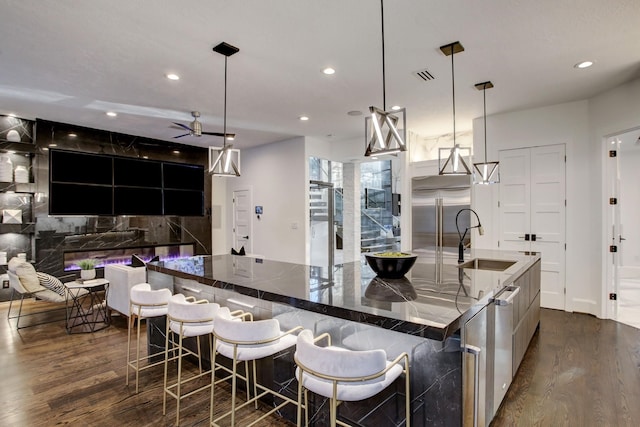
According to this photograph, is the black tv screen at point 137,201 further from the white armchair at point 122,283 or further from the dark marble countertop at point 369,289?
the dark marble countertop at point 369,289

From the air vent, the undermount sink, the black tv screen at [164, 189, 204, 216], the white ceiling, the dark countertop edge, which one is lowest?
the undermount sink

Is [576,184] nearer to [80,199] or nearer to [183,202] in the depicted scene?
[183,202]

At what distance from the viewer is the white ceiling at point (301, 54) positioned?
2.51 meters

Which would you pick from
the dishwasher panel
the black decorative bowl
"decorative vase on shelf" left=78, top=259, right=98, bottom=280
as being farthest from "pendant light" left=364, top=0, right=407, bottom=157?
"decorative vase on shelf" left=78, top=259, right=98, bottom=280

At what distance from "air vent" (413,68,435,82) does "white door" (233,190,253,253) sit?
4723 millimetres

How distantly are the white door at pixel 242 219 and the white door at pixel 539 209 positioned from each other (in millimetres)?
4954

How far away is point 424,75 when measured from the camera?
3645 mm

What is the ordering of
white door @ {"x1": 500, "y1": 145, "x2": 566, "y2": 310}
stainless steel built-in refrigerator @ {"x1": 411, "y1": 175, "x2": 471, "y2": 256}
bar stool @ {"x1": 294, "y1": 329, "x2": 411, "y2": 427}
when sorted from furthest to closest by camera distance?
stainless steel built-in refrigerator @ {"x1": 411, "y1": 175, "x2": 471, "y2": 256}
white door @ {"x1": 500, "y1": 145, "x2": 566, "y2": 310}
bar stool @ {"x1": 294, "y1": 329, "x2": 411, "y2": 427}

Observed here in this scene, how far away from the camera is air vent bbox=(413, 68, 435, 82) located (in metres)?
3.57

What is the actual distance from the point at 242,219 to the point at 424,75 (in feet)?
17.0

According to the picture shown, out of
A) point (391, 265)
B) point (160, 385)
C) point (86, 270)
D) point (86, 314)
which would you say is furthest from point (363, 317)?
point (86, 314)

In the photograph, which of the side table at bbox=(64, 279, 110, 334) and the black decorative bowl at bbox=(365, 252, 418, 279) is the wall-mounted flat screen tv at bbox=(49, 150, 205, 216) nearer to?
the side table at bbox=(64, 279, 110, 334)

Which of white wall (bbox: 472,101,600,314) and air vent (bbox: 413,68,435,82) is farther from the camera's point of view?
white wall (bbox: 472,101,600,314)

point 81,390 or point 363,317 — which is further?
point 81,390
